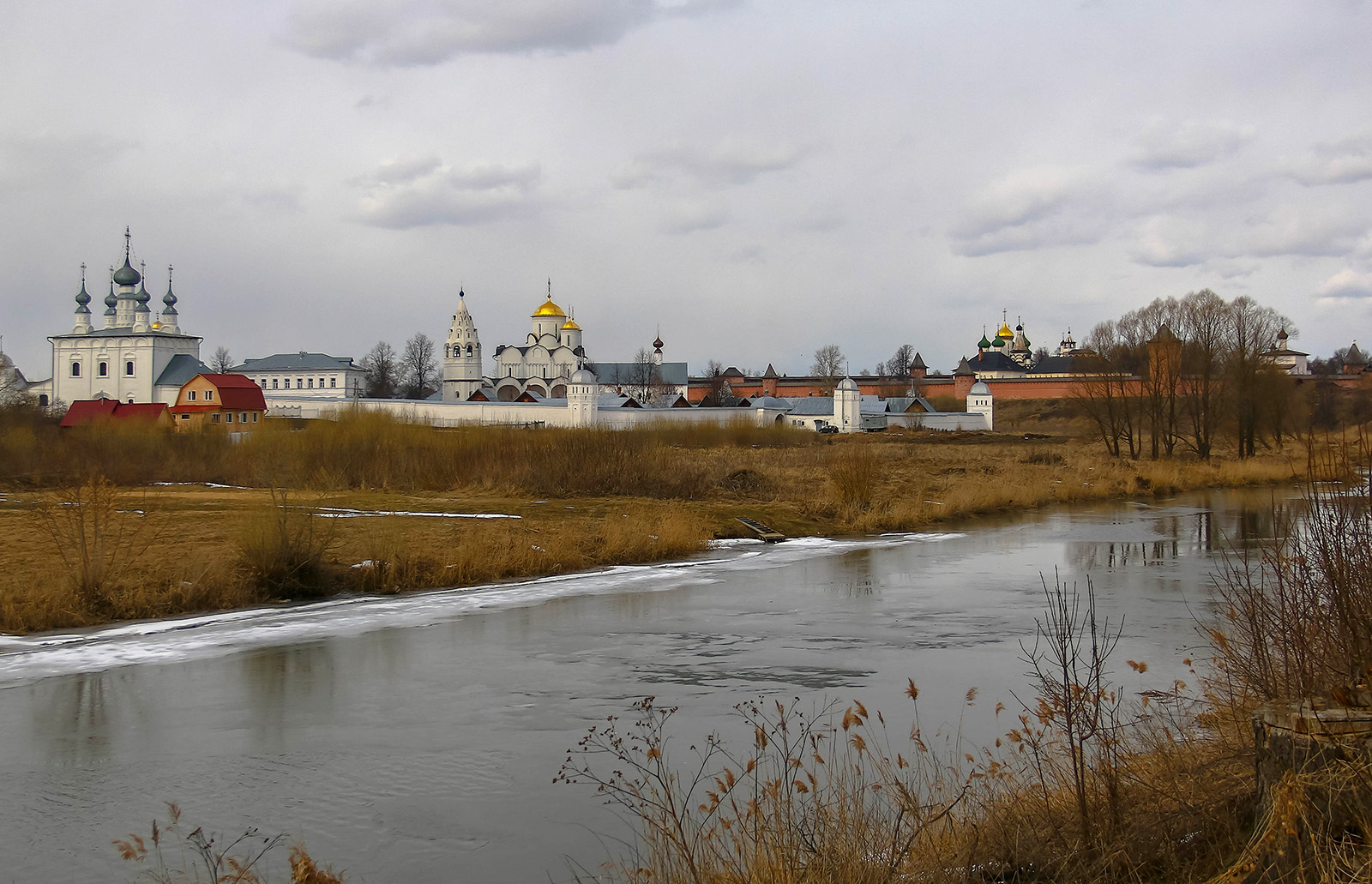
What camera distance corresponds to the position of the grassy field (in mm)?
13688

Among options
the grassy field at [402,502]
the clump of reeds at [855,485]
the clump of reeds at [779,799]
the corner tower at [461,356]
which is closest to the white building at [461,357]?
the corner tower at [461,356]

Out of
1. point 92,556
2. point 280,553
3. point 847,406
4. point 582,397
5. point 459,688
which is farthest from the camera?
point 847,406

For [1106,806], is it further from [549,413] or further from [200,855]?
[549,413]

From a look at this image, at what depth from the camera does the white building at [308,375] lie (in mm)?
90938

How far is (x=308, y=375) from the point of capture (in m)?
92.3

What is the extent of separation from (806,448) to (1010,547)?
33488mm

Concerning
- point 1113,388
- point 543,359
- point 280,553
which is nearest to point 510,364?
point 543,359

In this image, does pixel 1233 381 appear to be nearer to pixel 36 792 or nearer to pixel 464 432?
pixel 464 432

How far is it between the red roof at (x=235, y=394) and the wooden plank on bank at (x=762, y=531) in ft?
156

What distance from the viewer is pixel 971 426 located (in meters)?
85.0

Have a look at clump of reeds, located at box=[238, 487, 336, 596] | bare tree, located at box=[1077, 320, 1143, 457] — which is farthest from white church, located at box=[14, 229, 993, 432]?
clump of reeds, located at box=[238, 487, 336, 596]

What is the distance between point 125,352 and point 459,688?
8001 centimetres

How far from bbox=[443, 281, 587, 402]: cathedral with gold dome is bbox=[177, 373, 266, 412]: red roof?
73.1 feet

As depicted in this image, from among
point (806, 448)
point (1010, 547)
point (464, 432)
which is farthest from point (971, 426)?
point (1010, 547)
